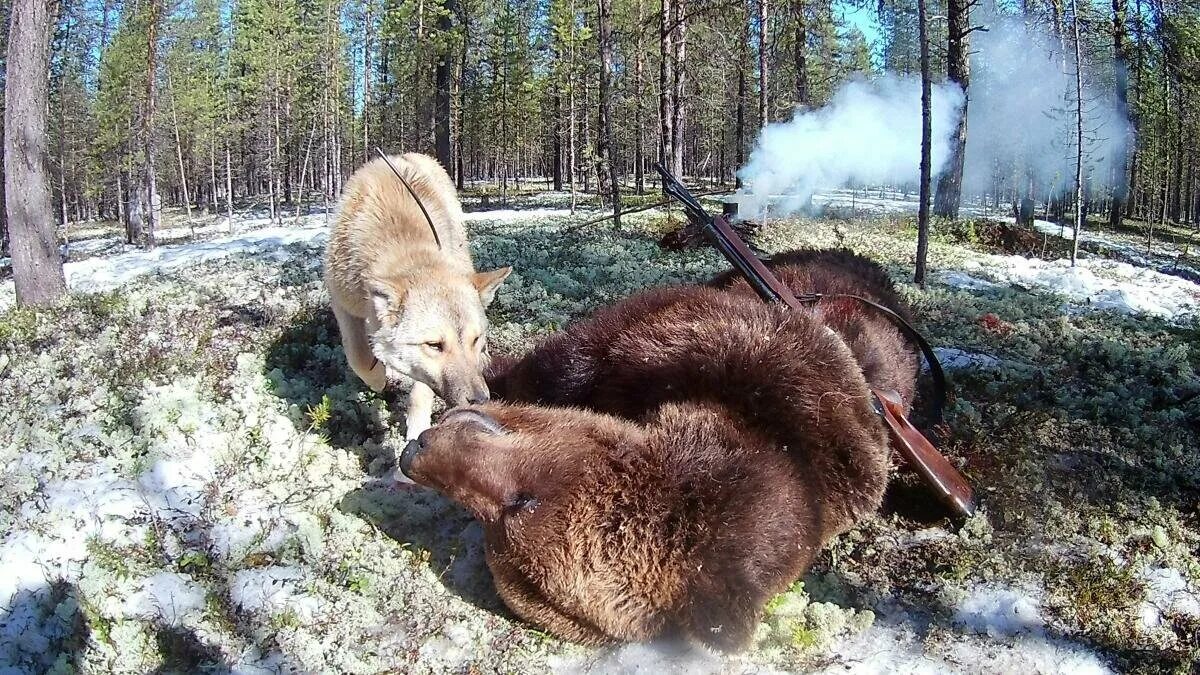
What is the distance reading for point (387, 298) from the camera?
13.0ft

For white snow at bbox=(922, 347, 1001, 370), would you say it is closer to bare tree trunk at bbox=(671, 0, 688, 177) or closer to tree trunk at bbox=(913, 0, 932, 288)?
tree trunk at bbox=(913, 0, 932, 288)

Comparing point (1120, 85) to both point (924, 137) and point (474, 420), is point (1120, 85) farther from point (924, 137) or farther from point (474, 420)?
point (474, 420)

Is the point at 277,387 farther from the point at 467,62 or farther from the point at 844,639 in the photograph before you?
the point at 467,62

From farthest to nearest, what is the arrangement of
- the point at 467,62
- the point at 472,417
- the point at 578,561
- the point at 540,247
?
the point at 467,62
the point at 540,247
the point at 472,417
the point at 578,561

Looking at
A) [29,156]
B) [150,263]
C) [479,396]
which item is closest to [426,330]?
[479,396]

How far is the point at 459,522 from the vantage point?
330cm

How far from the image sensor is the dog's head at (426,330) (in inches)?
152

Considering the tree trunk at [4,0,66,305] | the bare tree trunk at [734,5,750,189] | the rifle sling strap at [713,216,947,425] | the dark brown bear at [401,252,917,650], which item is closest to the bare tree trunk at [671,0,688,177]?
the bare tree trunk at [734,5,750,189]

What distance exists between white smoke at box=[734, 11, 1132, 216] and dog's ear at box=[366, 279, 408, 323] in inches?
328

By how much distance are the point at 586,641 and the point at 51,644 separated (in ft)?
6.42

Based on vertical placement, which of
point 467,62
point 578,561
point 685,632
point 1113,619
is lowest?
point 1113,619

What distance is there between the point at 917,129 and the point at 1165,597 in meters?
12.5

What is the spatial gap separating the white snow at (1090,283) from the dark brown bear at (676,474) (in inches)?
316

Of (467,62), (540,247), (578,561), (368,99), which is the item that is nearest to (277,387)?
(578,561)
